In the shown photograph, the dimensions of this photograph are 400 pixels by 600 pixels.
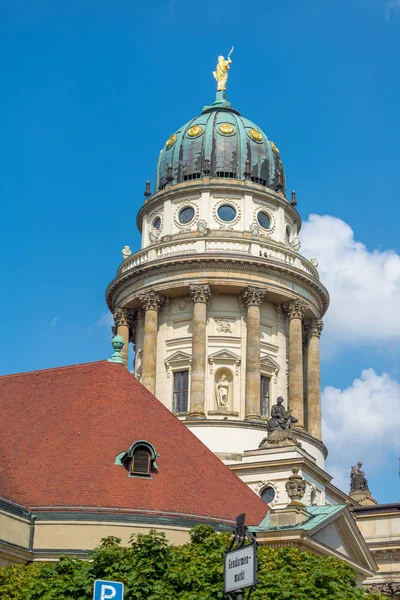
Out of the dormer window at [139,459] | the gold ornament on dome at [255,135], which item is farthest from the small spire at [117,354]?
the gold ornament on dome at [255,135]

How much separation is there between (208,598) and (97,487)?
10126 mm

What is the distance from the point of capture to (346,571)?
27734mm

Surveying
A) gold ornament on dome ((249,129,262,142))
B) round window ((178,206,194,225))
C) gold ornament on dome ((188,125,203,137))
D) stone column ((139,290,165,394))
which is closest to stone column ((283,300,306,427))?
stone column ((139,290,165,394))

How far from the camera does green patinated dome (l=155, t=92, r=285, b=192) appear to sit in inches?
2352

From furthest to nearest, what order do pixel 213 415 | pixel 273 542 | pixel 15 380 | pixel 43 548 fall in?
pixel 213 415 → pixel 15 380 → pixel 273 542 → pixel 43 548

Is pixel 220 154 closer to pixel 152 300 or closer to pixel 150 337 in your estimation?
pixel 152 300

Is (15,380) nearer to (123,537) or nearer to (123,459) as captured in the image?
(123,459)

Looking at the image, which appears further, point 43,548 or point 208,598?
point 43,548

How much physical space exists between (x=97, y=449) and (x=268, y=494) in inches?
512

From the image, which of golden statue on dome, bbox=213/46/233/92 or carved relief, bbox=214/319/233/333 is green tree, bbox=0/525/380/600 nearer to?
carved relief, bbox=214/319/233/333

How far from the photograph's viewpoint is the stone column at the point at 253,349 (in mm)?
53312

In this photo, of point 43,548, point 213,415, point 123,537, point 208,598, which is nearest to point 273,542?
point 123,537

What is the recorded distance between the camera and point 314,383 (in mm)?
58156

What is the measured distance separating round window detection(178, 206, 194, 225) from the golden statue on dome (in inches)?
432
